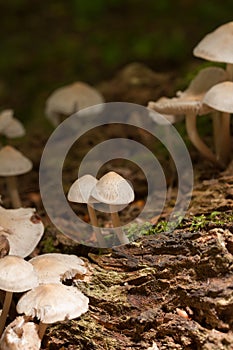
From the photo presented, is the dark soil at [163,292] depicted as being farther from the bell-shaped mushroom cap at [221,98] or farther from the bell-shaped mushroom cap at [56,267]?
the bell-shaped mushroom cap at [221,98]

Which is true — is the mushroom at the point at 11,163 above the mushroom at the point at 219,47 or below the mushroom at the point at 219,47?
below

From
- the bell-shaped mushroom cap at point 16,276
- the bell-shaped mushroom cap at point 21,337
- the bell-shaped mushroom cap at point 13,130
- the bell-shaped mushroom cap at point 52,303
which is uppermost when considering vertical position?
the bell-shaped mushroom cap at point 16,276

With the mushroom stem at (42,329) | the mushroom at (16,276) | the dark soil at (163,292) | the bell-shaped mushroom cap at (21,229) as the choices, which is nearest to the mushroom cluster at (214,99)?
the dark soil at (163,292)

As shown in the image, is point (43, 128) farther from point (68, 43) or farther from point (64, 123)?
point (68, 43)

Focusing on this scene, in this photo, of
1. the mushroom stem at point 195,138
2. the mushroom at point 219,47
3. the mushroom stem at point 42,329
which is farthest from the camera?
the mushroom stem at point 195,138

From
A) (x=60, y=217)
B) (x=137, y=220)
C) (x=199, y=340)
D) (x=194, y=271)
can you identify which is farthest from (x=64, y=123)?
(x=199, y=340)

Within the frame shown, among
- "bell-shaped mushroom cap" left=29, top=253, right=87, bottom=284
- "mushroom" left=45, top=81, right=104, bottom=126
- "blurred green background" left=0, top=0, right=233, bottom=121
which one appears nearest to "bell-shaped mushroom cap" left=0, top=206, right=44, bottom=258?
"bell-shaped mushroom cap" left=29, top=253, right=87, bottom=284
